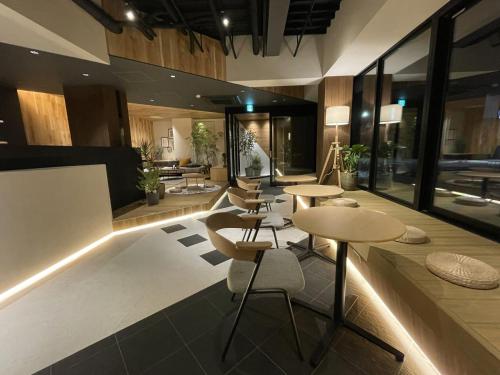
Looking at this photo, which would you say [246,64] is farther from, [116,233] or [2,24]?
[116,233]

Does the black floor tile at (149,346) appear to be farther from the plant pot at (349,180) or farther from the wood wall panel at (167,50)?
the plant pot at (349,180)

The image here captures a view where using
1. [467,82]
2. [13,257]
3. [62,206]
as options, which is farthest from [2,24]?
[467,82]

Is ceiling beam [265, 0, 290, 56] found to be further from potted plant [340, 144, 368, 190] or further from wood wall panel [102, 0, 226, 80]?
potted plant [340, 144, 368, 190]

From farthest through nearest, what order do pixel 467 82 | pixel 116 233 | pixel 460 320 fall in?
pixel 116 233 < pixel 467 82 < pixel 460 320

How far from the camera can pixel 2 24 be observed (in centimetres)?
194

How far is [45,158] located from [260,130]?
6.53m

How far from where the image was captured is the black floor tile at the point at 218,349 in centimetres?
130

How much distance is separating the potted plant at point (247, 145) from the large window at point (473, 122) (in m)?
5.78

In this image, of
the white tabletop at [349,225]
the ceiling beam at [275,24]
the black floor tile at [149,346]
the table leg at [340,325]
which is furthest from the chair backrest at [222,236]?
the ceiling beam at [275,24]

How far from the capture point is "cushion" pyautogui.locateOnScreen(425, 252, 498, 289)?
1.22m

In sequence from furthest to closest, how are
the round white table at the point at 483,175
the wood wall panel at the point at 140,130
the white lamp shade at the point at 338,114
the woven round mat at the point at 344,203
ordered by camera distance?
the wood wall panel at the point at 140,130
the white lamp shade at the point at 338,114
the woven round mat at the point at 344,203
the round white table at the point at 483,175

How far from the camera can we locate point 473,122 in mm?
2051

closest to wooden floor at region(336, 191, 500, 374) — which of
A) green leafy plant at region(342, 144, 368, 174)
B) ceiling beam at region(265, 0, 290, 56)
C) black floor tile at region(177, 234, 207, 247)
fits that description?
green leafy plant at region(342, 144, 368, 174)

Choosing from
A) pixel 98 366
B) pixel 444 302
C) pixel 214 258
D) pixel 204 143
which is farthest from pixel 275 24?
pixel 204 143
